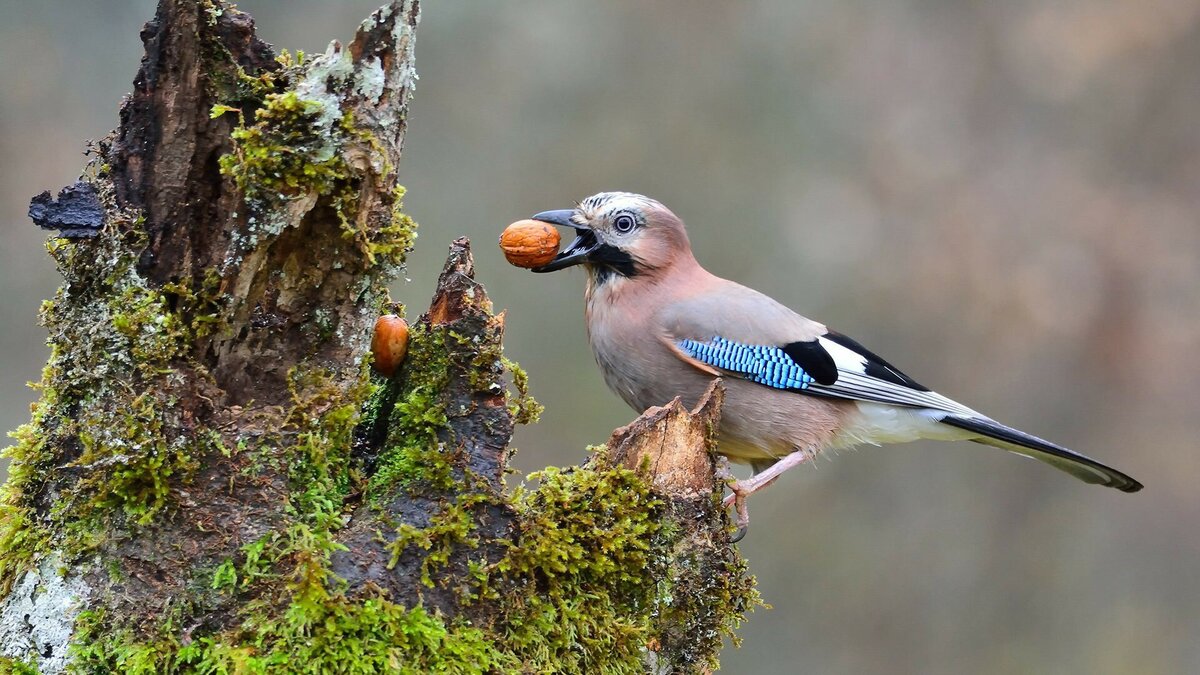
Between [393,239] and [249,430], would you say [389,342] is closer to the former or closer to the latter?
[393,239]

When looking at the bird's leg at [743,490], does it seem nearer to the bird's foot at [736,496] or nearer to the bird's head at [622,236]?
the bird's foot at [736,496]

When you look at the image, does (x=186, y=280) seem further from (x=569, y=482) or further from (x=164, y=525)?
(x=569, y=482)

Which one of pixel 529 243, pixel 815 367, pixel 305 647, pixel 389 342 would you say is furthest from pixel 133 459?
pixel 815 367

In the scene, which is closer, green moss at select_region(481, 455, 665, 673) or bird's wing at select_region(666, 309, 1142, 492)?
green moss at select_region(481, 455, 665, 673)

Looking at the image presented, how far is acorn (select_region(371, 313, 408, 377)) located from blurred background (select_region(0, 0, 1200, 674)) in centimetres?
554

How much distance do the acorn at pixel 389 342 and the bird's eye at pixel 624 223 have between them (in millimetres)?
1949

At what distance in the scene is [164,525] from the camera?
2.85 m

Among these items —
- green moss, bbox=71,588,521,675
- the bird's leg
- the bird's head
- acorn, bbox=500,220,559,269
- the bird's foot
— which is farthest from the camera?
the bird's head

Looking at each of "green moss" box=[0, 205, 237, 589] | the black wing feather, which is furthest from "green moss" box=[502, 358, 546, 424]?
the black wing feather

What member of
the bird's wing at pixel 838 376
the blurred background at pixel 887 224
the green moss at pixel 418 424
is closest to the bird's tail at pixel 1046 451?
the bird's wing at pixel 838 376

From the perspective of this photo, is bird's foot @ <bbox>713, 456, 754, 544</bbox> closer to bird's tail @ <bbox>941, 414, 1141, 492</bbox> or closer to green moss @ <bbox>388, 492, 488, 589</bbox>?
green moss @ <bbox>388, 492, 488, 589</bbox>

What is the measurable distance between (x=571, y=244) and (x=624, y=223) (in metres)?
0.26

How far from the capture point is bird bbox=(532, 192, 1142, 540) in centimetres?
478

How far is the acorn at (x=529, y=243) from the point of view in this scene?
173 inches
